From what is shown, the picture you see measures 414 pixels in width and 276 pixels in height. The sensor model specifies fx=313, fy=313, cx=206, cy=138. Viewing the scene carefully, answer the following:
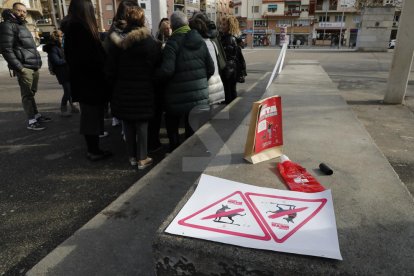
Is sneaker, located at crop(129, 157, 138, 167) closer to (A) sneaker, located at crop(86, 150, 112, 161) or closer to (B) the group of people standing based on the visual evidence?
(B) the group of people standing

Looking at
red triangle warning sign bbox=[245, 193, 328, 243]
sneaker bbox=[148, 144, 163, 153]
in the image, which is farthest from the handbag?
red triangle warning sign bbox=[245, 193, 328, 243]

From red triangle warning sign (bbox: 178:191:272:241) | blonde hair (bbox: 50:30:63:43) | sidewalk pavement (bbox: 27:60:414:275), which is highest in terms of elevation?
blonde hair (bbox: 50:30:63:43)

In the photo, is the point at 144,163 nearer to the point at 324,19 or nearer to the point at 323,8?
the point at 323,8

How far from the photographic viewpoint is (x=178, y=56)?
11.0 ft

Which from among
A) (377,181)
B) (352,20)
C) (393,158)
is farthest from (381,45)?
(352,20)

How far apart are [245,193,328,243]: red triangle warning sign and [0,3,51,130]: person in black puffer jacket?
179 inches

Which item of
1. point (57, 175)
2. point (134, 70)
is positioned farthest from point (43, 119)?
point (134, 70)

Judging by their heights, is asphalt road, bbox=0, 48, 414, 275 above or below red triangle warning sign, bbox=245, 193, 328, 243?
below

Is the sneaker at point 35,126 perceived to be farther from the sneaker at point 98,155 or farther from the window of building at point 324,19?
the window of building at point 324,19

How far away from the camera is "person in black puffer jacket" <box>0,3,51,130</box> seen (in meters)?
4.59

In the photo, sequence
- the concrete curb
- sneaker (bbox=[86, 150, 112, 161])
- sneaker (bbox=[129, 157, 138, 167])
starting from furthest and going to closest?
sneaker (bbox=[86, 150, 112, 161]), sneaker (bbox=[129, 157, 138, 167]), the concrete curb

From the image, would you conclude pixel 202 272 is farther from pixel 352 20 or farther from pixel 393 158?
pixel 352 20

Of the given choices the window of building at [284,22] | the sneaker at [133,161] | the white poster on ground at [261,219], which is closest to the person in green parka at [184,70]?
the sneaker at [133,161]

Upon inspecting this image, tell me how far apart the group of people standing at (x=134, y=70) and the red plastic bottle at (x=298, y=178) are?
5.41ft
